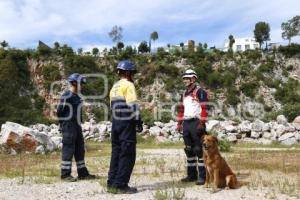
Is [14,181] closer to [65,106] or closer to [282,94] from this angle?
[65,106]

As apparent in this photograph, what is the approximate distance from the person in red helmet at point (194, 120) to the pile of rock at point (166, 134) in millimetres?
8986

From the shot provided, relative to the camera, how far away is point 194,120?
932cm

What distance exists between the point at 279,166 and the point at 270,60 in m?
46.8

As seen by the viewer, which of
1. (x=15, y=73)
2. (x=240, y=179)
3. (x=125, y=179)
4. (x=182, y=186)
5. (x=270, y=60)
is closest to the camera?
(x=125, y=179)

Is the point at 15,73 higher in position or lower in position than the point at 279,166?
higher

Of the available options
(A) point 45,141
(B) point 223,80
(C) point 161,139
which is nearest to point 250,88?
(B) point 223,80

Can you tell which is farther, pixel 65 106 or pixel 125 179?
pixel 65 106

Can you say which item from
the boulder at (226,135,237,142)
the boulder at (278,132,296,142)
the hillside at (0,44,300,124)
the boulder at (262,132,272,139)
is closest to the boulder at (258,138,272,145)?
the boulder at (262,132,272,139)

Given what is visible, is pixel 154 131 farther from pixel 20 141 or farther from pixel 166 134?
pixel 20 141

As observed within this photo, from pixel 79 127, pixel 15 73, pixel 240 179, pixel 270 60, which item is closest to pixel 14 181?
pixel 79 127

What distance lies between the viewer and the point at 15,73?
51375 mm

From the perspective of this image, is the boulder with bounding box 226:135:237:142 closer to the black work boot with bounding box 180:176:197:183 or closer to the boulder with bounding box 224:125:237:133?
the boulder with bounding box 224:125:237:133

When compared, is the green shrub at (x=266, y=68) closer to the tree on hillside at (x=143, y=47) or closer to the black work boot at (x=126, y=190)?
the tree on hillside at (x=143, y=47)

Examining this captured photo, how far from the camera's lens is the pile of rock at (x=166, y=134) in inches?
690
